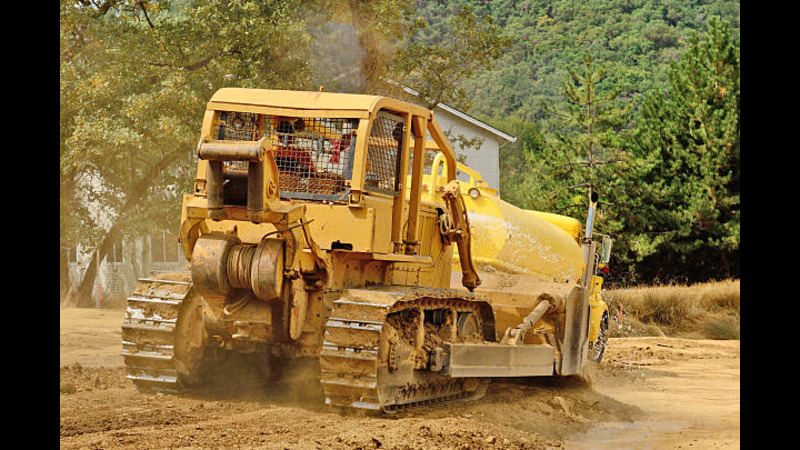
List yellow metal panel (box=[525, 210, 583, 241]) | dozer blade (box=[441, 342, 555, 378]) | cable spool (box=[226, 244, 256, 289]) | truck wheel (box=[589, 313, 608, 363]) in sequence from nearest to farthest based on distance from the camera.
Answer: cable spool (box=[226, 244, 256, 289]), dozer blade (box=[441, 342, 555, 378]), yellow metal panel (box=[525, 210, 583, 241]), truck wheel (box=[589, 313, 608, 363])

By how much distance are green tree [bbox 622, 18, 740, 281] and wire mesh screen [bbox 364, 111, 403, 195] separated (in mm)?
19427

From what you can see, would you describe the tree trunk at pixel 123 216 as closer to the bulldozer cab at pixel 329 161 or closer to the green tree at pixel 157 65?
the green tree at pixel 157 65

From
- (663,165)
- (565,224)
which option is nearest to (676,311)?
(663,165)

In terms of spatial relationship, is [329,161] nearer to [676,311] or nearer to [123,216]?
[123,216]

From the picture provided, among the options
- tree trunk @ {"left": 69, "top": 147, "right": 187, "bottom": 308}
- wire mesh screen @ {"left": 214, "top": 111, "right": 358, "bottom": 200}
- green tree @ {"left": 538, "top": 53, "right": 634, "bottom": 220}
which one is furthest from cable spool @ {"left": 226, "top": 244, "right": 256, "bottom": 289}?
green tree @ {"left": 538, "top": 53, "right": 634, "bottom": 220}

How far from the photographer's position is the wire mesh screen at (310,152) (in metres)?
8.38

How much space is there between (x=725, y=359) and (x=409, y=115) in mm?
11889

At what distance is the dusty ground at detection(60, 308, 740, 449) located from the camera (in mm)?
7113

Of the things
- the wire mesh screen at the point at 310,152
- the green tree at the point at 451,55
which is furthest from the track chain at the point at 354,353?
the green tree at the point at 451,55

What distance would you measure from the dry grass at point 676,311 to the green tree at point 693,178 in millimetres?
2480

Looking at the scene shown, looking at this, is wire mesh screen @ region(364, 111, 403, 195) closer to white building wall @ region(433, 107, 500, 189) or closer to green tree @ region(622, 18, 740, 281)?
green tree @ region(622, 18, 740, 281)

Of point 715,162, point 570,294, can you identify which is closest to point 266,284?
point 570,294

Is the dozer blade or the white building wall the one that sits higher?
the white building wall

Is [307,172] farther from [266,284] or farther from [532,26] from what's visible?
[532,26]
